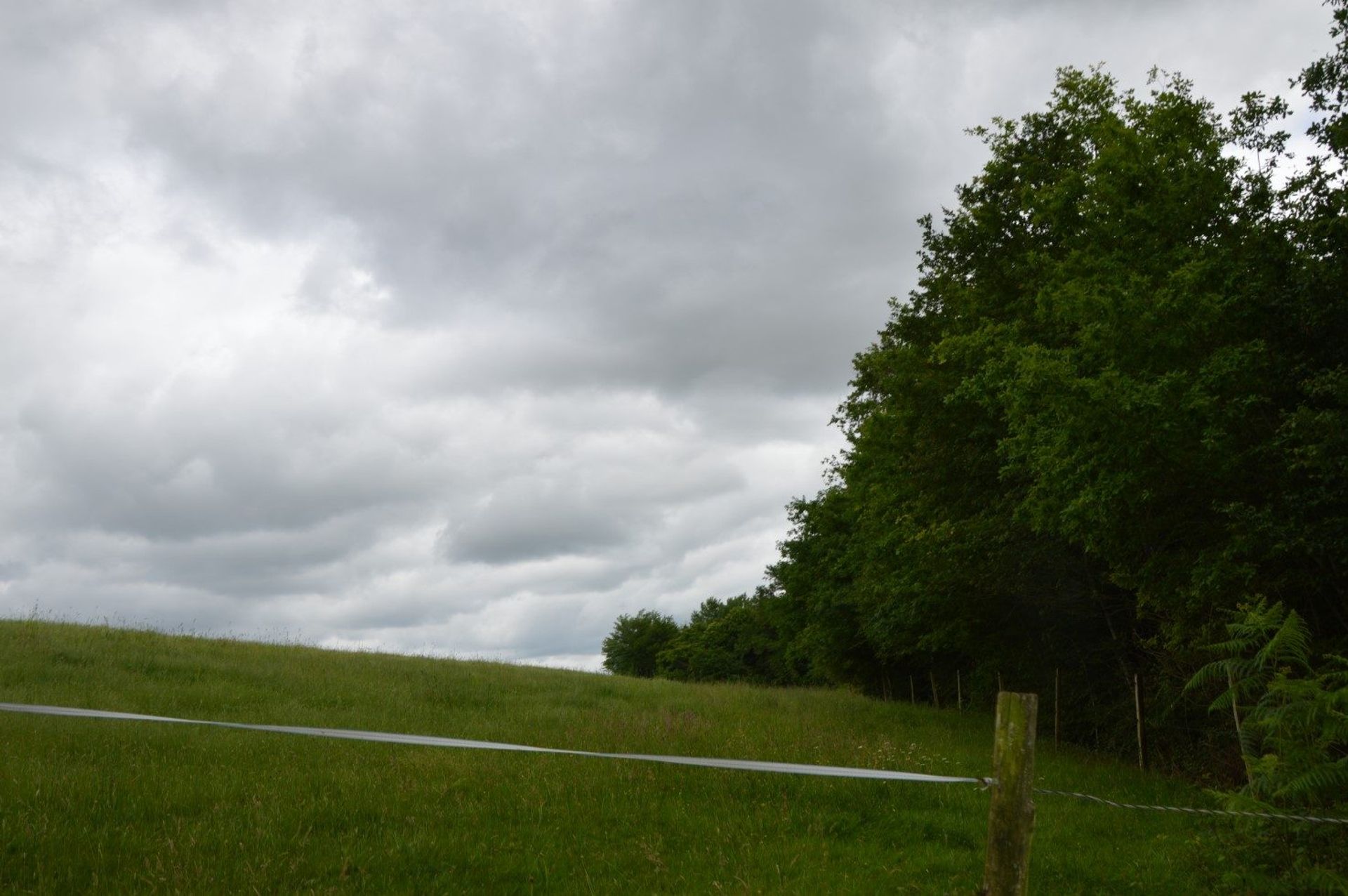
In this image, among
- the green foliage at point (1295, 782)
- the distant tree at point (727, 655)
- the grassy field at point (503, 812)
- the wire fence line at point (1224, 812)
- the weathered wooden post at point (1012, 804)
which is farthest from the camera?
the distant tree at point (727, 655)

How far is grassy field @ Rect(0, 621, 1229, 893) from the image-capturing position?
25.6ft

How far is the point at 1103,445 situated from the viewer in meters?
13.3

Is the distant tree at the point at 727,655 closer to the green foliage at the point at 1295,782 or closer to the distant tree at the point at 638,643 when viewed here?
the distant tree at the point at 638,643

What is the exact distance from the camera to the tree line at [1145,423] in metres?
12.1

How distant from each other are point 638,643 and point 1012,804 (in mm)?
102021

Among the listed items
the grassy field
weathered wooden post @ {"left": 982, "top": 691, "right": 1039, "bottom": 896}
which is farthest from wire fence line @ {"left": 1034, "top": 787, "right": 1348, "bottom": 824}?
the grassy field

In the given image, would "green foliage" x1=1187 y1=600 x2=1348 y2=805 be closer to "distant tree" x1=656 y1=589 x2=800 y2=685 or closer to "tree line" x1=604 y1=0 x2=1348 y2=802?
"tree line" x1=604 y1=0 x2=1348 y2=802

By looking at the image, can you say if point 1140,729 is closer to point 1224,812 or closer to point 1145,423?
point 1145,423

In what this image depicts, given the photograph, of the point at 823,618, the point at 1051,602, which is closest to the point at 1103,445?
the point at 1051,602

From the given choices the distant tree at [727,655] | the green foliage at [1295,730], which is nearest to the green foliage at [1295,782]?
the green foliage at [1295,730]

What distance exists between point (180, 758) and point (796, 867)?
8.14 metres

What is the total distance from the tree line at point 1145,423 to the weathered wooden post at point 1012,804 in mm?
3163

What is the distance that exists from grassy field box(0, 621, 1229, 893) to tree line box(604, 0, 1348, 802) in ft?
8.21

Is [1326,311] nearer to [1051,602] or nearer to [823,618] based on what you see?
[1051,602]
